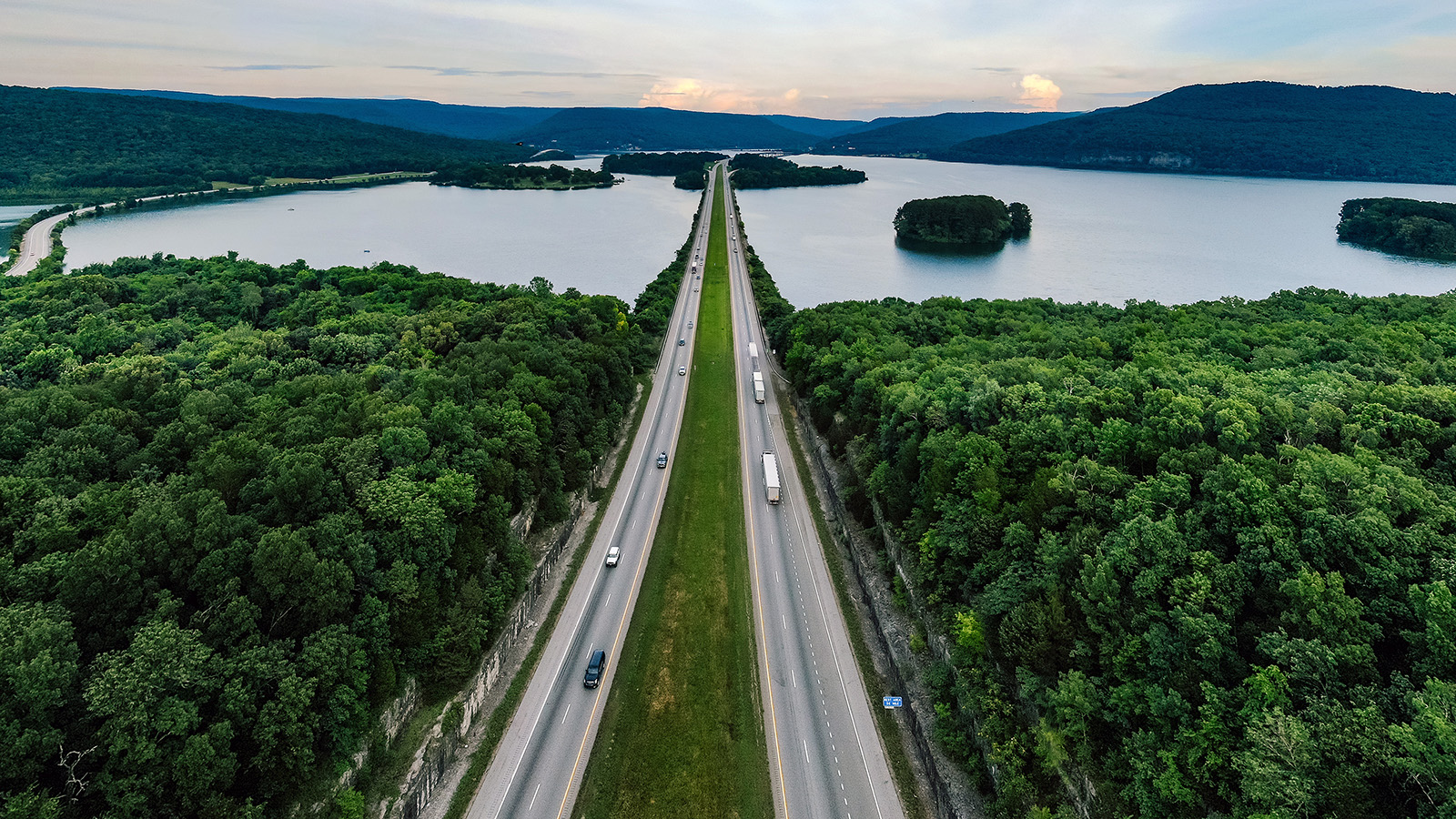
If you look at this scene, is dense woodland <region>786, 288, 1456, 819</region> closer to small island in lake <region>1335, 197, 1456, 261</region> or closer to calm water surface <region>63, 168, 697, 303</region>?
calm water surface <region>63, 168, 697, 303</region>

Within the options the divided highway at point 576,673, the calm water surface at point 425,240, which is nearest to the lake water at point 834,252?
the calm water surface at point 425,240

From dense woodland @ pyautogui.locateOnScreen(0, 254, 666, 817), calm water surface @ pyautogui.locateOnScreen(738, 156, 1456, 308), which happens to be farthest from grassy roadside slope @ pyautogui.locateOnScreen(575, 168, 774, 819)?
calm water surface @ pyautogui.locateOnScreen(738, 156, 1456, 308)

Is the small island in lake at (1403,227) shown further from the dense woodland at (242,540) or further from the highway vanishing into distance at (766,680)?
the dense woodland at (242,540)

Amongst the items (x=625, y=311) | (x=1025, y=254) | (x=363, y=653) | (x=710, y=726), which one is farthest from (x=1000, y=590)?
(x=1025, y=254)

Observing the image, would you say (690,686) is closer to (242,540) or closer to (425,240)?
(242,540)

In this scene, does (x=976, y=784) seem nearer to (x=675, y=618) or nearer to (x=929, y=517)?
(x=929, y=517)

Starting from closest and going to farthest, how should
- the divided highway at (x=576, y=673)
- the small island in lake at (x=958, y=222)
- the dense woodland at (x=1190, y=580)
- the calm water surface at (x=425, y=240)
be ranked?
the dense woodland at (x=1190, y=580)
the divided highway at (x=576, y=673)
the calm water surface at (x=425, y=240)
the small island in lake at (x=958, y=222)

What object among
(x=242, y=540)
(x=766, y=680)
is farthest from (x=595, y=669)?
(x=242, y=540)

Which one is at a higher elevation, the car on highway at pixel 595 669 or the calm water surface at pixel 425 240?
the calm water surface at pixel 425 240
